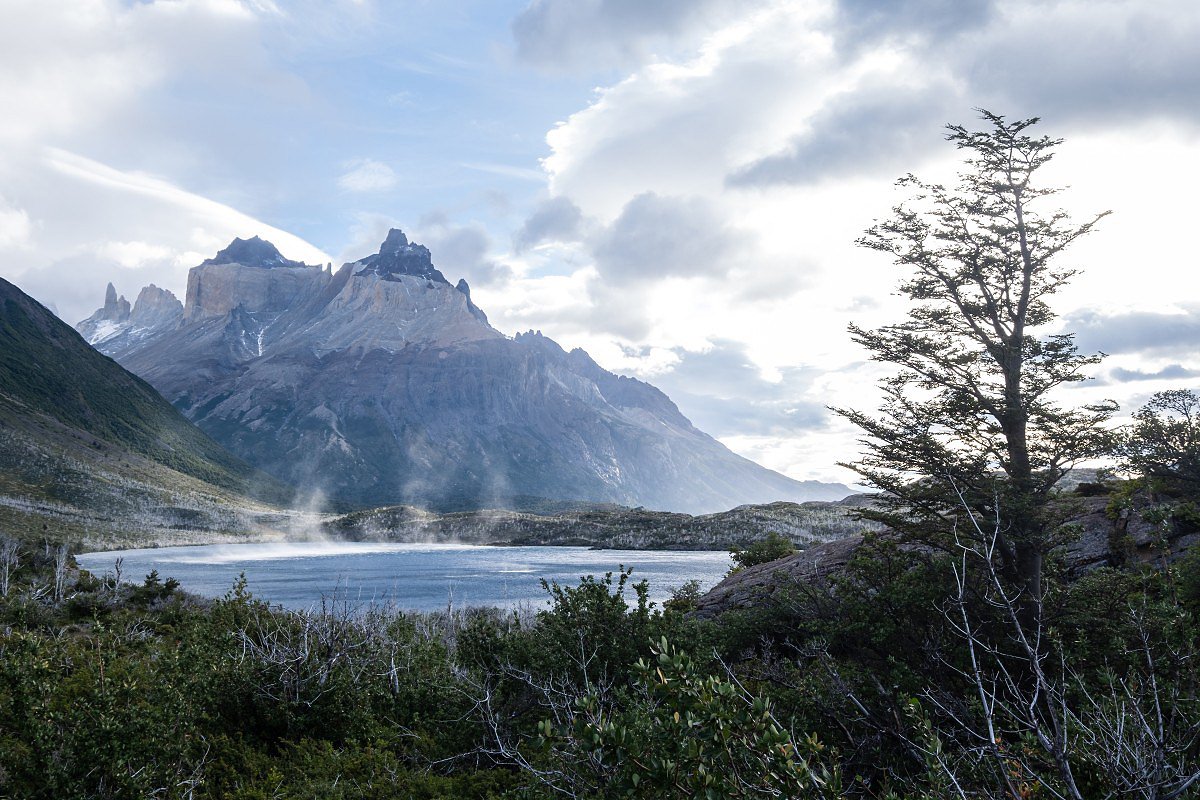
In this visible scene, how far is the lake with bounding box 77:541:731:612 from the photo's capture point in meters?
53.0

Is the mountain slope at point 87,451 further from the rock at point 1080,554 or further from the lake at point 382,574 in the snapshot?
the rock at point 1080,554

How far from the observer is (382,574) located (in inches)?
3118

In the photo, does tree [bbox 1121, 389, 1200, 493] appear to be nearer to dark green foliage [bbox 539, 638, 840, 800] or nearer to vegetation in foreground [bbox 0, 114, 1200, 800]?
vegetation in foreground [bbox 0, 114, 1200, 800]

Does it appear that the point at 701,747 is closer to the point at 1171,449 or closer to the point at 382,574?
the point at 1171,449

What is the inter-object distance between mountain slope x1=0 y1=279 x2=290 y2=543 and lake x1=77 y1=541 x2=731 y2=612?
10693 millimetres

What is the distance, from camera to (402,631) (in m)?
19.0

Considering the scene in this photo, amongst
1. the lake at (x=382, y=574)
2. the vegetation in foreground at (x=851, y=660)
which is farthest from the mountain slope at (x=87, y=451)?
the vegetation in foreground at (x=851, y=660)

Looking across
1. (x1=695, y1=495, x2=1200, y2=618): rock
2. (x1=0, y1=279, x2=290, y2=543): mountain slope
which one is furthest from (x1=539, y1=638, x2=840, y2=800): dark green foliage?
(x1=0, y1=279, x2=290, y2=543): mountain slope

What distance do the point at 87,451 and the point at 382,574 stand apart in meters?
89.0

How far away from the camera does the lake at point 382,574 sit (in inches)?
2087

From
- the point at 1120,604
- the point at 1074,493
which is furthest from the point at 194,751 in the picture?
the point at 1074,493

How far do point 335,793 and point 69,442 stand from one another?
501 feet

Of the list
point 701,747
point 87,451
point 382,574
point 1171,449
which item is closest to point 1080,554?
point 1171,449

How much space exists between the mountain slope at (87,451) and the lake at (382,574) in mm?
10693
